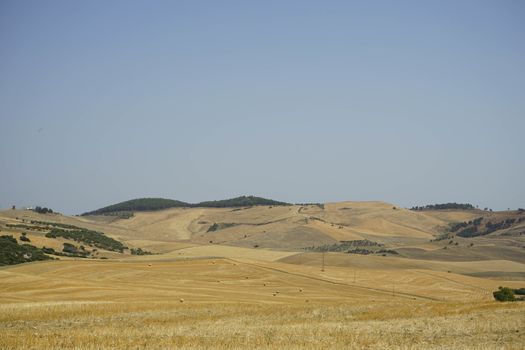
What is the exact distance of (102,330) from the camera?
98.4ft

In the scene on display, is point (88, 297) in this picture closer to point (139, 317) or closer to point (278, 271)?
point (139, 317)

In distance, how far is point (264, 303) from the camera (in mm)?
48531

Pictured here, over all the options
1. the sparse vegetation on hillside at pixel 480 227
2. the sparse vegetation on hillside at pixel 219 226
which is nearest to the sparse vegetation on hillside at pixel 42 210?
the sparse vegetation on hillside at pixel 219 226

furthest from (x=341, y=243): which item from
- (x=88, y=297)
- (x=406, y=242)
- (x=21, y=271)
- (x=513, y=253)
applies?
(x=88, y=297)

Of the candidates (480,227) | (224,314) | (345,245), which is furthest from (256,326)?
(480,227)

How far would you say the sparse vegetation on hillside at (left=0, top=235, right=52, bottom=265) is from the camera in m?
78.4

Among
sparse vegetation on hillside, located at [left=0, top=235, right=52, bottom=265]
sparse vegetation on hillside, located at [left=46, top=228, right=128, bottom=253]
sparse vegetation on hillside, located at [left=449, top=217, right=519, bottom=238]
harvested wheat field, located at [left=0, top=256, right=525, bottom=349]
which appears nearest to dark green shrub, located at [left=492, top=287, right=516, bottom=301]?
harvested wheat field, located at [left=0, top=256, right=525, bottom=349]

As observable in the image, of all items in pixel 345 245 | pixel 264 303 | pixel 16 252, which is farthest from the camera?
pixel 345 245

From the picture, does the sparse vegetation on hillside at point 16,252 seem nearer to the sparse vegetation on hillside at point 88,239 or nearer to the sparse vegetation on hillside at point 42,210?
the sparse vegetation on hillside at point 88,239

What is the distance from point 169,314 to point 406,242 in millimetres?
119774

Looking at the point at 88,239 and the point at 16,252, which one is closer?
A: the point at 16,252

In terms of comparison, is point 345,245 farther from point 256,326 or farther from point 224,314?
point 256,326

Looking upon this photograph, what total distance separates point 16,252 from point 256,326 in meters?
57.5

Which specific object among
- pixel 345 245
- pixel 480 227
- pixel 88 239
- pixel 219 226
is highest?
pixel 480 227
